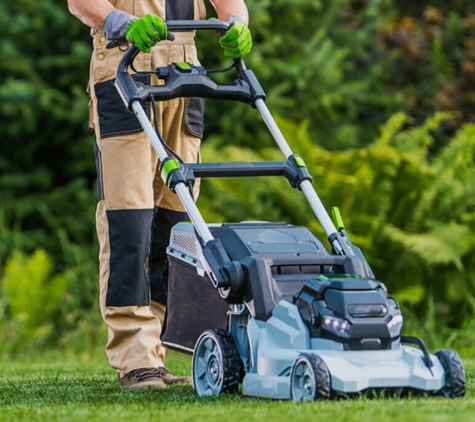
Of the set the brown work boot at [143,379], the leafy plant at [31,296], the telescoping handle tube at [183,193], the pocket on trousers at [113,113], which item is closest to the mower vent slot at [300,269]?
the telescoping handle tube at [183,193]

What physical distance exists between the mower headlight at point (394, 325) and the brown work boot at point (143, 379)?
1040 mm

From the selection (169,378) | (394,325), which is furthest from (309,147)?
(394,325)

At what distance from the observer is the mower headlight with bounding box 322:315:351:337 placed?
287 cm

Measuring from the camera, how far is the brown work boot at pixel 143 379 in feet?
12.0

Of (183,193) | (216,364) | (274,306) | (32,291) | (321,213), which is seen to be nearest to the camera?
(274,306)

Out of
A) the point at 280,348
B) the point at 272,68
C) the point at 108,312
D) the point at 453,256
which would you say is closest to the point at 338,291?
the point at 280,348

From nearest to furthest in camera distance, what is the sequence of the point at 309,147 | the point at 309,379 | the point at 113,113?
the point at 309,379 → the point at 113,113 → the point at 309,147

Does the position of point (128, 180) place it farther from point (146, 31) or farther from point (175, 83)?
point (146, 31)

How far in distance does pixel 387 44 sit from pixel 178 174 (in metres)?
5.54

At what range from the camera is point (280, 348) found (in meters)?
3.00

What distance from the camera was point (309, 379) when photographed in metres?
2.85

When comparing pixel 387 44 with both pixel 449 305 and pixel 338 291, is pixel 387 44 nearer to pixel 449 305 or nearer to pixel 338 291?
pixel 449 305

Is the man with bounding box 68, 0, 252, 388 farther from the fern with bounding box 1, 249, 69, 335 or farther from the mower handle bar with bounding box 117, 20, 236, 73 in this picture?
the fern with bounding box 1, 249, 69, 335

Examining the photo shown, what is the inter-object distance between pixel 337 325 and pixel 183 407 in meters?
0.50
